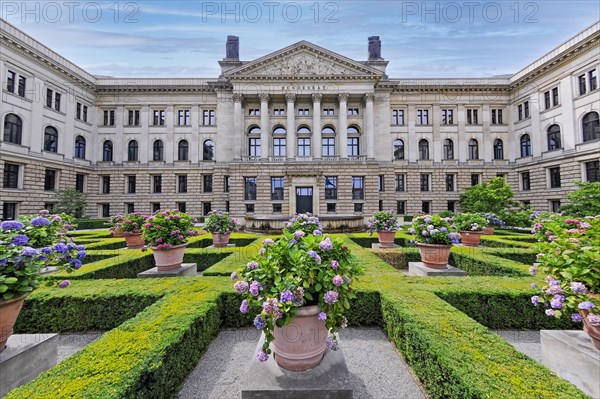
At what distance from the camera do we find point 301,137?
32.4 meters

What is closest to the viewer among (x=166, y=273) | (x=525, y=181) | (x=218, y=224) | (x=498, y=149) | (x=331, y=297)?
(x=331, y=297)

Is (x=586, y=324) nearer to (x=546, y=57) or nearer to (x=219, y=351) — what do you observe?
(x=219, y=351)

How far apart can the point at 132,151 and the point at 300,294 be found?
A: 123 feet

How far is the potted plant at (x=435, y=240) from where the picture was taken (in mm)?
7711

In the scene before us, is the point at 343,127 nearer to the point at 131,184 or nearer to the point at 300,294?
the point at 131,184

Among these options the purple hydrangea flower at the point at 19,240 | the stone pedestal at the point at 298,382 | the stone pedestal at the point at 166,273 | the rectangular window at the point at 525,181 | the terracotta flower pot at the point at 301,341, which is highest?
the rectangular window at the point at 525,181

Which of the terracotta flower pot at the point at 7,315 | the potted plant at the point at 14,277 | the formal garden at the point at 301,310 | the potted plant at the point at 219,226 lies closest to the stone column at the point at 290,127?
the potted plant at the point at 219,226

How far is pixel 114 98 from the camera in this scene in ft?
106

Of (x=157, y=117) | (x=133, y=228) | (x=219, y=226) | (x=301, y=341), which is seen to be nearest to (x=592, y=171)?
(x=219, y=226)

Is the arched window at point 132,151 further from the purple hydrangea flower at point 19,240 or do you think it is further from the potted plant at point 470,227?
the potted plant at point 470,227

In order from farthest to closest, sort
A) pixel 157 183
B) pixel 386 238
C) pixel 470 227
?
1. pixel 157 183
2. pixel 386 238
3. pixel 470 227

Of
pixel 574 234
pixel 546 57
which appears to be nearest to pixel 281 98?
pixel 546 57

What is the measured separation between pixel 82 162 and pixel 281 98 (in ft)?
80.9

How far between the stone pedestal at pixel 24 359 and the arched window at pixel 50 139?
3200 cm
